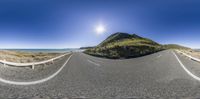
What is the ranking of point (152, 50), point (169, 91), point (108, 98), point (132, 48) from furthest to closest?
1. point (152, 50)
2. point (132, 48)
3. point (169, 91)
4. point (108, 98)

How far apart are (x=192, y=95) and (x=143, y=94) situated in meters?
1.22

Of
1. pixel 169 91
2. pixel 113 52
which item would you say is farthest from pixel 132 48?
pixel 169 91

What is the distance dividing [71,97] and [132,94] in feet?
5.32

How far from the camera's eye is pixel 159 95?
696 cm

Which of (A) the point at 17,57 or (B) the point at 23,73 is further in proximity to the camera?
(A) the point at 17,57

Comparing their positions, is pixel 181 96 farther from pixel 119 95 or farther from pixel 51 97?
pixel 51 97

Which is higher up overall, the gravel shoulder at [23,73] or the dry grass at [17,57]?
the dry grass at [17,57]

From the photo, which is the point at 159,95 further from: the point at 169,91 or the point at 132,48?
the point at 132,48

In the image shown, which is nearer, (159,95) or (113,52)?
(159,95)

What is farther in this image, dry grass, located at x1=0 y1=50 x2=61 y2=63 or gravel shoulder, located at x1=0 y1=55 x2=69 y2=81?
dry grass, located at x1=0 y1=50 x2=61 y2=63

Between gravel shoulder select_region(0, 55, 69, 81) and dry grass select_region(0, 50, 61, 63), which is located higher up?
dry grass select_region(0, 50, 61, 63)

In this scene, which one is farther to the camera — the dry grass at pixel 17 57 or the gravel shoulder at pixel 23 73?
the dry grass at pixel 17 57

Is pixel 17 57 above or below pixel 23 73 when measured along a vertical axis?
above

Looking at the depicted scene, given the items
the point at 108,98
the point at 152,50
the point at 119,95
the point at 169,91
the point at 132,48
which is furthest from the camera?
the point at 152,50
